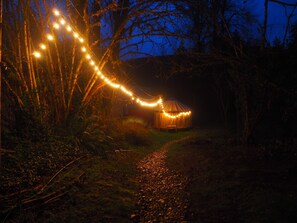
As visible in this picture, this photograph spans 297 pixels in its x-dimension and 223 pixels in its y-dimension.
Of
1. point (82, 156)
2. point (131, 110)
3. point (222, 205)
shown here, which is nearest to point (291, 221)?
point (222, 205)

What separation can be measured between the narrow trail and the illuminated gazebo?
9.43m

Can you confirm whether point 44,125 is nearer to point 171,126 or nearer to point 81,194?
point 81,194

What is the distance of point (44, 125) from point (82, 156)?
161cm

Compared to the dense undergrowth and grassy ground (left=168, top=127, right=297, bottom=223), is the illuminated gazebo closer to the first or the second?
the dense undergrowth

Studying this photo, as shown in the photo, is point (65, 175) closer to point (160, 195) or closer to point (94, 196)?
point (94, 196)

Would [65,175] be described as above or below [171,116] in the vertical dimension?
Result: below

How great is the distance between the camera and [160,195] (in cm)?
585

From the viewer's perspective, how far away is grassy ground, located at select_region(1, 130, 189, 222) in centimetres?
428

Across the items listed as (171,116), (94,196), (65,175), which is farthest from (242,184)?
(171,116)

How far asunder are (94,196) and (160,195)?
1.58 metres

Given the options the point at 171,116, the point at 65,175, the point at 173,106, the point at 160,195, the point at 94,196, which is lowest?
the point at 160,195

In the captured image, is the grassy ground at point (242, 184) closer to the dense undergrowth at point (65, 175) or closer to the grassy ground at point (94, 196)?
the grassy ground at point (94, 196)

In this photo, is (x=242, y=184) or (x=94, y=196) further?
(x=242, y=184)

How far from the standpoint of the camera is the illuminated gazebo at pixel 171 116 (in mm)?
18047
